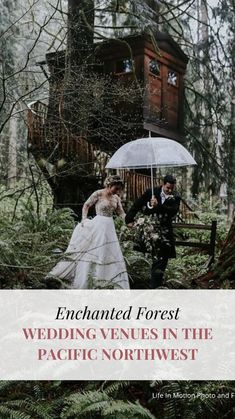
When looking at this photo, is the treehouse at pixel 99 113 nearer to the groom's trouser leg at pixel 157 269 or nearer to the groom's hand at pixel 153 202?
the groom's hand at pixel 153 202

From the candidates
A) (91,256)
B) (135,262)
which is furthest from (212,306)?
(135,262)

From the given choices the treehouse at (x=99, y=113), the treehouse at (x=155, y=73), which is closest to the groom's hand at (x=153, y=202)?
the treehouse at (x=99, y=113)

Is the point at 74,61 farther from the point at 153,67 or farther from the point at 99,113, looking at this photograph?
the point at 153,67

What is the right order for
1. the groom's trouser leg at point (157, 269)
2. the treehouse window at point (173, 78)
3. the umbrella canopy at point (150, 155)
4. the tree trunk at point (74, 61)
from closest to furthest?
the groom's trouser leg at point (157, 269) < the umbrella canopy at point (150, 155) < the tree trunk at point (74, 61) < the treehouse window at point (173, 78)

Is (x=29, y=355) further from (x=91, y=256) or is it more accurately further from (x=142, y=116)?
(x=142, y=116)

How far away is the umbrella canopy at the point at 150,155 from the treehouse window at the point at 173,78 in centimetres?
975

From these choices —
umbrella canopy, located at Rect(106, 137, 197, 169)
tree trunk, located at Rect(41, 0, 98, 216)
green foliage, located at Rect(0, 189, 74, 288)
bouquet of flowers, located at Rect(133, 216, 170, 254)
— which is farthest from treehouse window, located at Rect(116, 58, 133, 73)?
bouquet of flowers, located at Rect(133, 216, 170, 254)

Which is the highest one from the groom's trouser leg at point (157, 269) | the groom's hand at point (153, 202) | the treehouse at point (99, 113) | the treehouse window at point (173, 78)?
the treehouse window at point (173, 78)

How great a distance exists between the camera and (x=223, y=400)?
3762 mm

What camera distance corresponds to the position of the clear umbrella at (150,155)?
682 cm

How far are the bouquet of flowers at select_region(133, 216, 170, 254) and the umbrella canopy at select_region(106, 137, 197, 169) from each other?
0.90 m

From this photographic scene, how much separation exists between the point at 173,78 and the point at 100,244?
36.9 feet

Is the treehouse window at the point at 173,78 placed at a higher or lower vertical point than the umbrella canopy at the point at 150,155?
higher

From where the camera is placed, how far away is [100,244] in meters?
6.60
